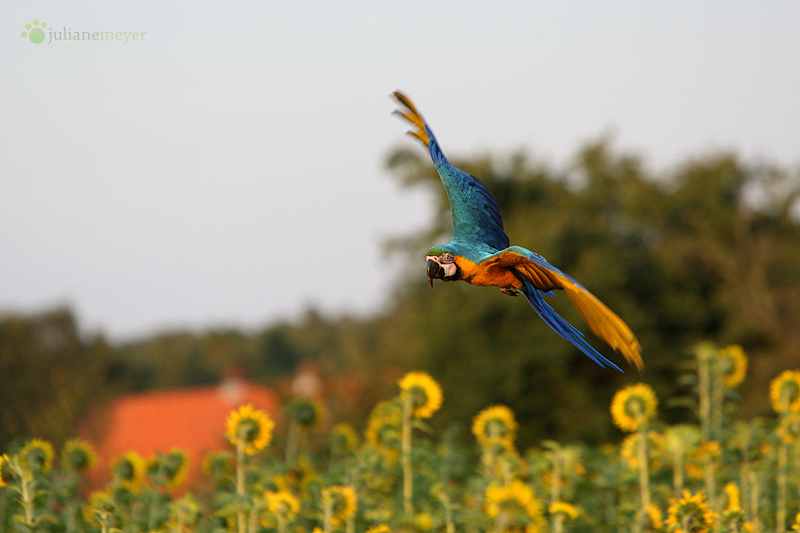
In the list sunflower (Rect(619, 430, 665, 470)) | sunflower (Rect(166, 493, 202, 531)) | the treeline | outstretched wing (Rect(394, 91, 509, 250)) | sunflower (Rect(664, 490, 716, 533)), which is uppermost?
the treeline

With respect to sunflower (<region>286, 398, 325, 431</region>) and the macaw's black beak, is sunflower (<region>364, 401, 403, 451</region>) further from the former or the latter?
the macaw's black beak

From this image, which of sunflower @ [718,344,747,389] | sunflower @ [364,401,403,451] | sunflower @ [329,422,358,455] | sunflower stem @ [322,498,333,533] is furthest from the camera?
sunflower @ [329,422,358,455]

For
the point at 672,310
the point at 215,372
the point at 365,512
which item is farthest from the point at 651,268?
the point at 215,372

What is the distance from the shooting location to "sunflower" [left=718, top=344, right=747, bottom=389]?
5883 millimetres

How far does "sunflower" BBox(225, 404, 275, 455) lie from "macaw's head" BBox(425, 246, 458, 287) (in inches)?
73.5

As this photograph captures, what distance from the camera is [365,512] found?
4512 millimetres

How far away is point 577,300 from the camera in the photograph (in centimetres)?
254

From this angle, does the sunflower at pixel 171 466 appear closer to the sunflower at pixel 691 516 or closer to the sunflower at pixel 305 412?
the sunflower at pixel 305 412

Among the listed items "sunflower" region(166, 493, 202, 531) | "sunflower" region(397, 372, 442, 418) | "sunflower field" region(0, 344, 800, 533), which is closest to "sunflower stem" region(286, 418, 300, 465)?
"sunflower field" region(0, 344, 800, 533)

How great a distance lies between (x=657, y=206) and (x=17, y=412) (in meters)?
16.6

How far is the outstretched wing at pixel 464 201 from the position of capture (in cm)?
351

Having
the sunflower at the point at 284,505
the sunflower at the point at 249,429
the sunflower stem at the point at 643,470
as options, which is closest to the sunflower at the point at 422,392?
the sunflower at the point at 249,429

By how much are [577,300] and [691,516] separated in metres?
1.59

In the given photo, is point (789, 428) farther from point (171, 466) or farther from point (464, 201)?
point (171, 466)
